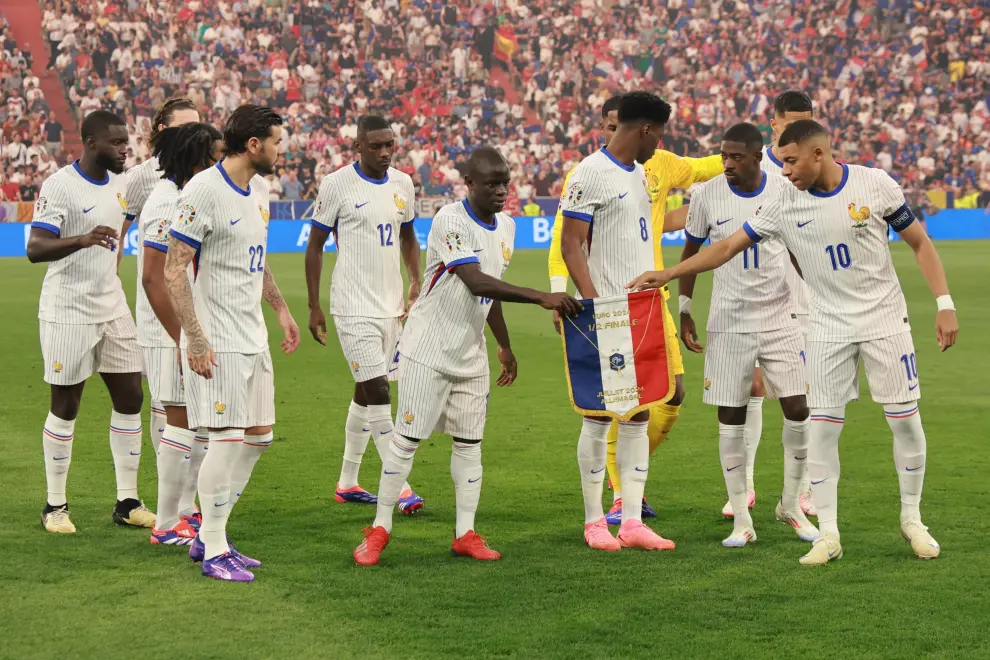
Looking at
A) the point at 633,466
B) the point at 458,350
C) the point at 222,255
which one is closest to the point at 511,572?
the point at 633,466

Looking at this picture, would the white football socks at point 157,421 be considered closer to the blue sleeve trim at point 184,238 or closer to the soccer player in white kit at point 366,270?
the soccer player in white kit at point 366,270

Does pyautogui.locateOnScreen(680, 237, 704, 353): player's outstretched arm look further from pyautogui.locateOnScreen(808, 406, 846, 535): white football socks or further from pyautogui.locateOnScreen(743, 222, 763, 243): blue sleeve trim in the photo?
pyautogui.locateOnScreen(808, 406, 846, 535): white football socks

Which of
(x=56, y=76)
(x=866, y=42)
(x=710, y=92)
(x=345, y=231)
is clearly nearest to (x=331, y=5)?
(x=56, y=76)

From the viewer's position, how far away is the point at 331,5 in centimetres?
3453

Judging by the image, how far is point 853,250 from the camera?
19.9 feet

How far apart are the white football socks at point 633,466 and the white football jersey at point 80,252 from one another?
294 centimetres

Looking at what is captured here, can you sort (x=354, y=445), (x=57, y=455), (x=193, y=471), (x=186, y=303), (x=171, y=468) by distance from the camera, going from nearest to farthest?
(x=186, y=303) → (x=171, y=468) → (x=193, y=471) → (x=57, y=455) → (x=354, y=445)

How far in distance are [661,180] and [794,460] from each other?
1773 mm

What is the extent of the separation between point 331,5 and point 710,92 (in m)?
11.1

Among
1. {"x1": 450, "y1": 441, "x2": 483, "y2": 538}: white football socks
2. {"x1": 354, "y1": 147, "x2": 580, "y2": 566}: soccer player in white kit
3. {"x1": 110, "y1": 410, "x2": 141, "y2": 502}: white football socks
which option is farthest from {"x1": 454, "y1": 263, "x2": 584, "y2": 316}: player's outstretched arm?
{"x1": 110, "y1": 410, "x2": 141, "y2": 502}: white football socks

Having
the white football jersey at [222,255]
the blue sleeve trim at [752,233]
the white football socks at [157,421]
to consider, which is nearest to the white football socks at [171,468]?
the white football socks at [157,421]

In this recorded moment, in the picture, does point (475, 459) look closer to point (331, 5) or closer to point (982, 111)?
point (331, 5)

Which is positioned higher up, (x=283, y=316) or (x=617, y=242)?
(x=617, y=242)

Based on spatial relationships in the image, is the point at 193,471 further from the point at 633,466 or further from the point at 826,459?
the point at 826,459
